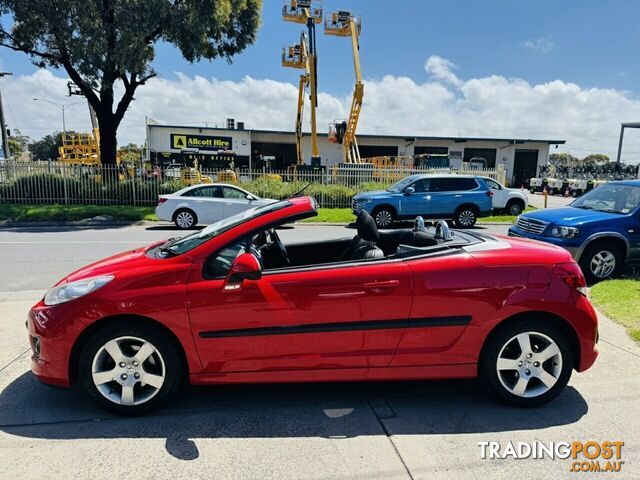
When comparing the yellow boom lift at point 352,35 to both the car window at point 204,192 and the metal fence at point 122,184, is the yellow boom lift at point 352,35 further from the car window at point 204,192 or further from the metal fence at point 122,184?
the car window at point 204,192

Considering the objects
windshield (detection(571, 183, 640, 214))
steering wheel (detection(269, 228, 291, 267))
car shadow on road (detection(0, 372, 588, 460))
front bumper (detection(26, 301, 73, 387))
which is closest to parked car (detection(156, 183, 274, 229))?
windshield (detection(571, 183, 640, 214))

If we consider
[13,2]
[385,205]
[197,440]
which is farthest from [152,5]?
[197,440]

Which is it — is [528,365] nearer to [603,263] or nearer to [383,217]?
[603,263]

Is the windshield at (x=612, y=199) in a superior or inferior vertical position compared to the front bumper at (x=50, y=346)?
Result: superior

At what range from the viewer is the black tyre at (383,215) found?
14445mm

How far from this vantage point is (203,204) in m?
13.7

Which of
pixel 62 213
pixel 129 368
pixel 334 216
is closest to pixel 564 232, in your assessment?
pixel 129 368

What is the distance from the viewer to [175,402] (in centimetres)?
323

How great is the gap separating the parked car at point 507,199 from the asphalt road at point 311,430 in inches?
572

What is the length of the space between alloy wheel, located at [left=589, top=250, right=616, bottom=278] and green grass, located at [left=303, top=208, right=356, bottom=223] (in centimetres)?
1000

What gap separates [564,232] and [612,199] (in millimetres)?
1458

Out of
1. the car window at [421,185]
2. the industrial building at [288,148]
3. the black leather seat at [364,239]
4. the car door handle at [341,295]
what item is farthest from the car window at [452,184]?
the industrial building at [288,148]

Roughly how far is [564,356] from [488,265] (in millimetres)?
876

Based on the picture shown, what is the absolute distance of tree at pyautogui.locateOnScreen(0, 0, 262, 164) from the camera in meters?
15.4
